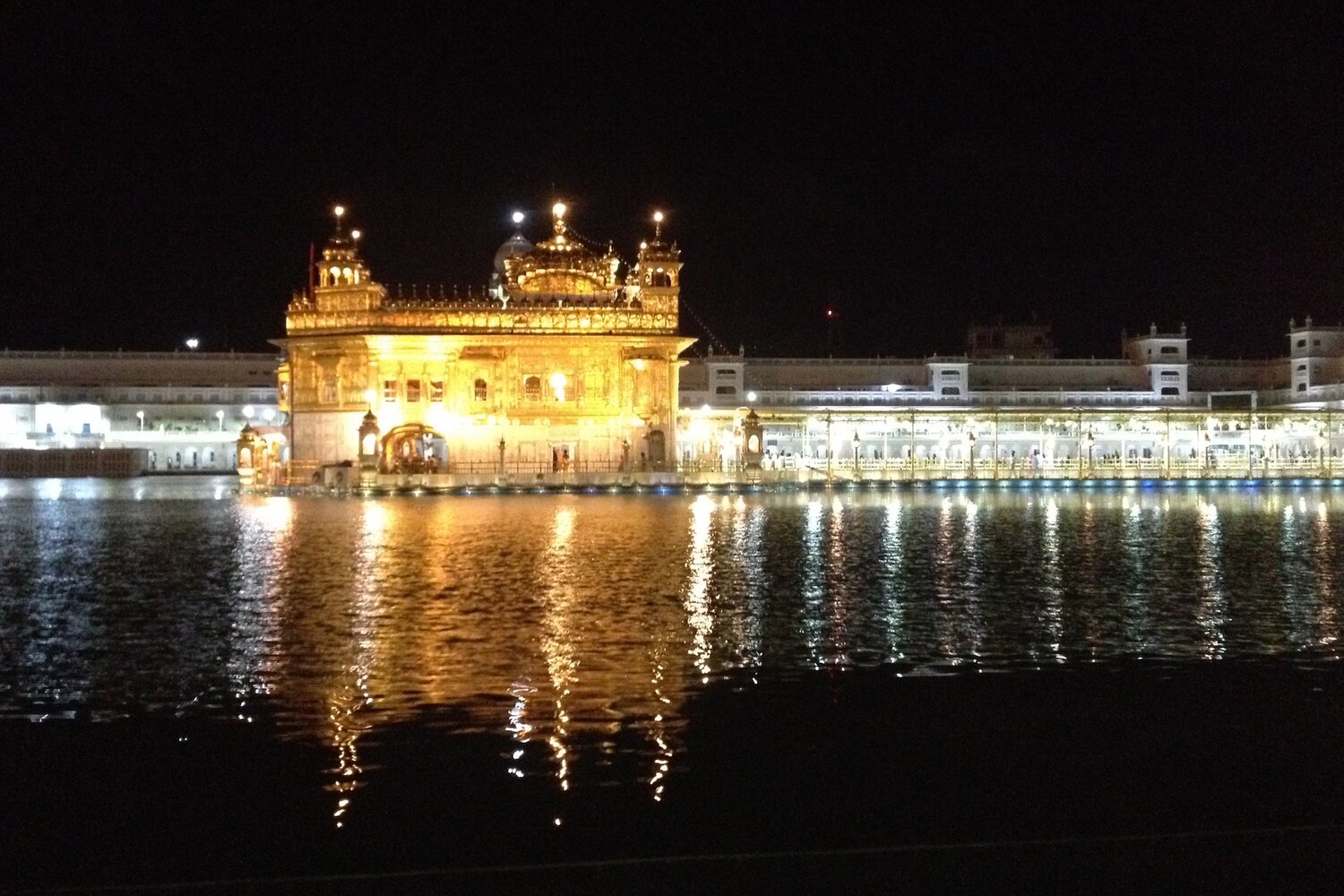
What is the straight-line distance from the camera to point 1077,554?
95.2 feet

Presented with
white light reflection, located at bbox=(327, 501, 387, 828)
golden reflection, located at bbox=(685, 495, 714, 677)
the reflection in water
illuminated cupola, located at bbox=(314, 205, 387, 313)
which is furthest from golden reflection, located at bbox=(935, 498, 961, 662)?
illuminated cupola, located at bbox=(314, 205, 387, 313)

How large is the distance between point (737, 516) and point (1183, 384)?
59518 mm

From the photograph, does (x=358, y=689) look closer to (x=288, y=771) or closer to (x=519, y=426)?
(x=288, y=771)

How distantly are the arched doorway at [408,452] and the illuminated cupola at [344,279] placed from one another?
Result: 556cm

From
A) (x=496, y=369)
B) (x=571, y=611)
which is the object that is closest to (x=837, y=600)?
(x=571, y=611)

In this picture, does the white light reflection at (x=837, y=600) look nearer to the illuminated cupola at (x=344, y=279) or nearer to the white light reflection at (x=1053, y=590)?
the white light reflection at (x=1053, y=590)

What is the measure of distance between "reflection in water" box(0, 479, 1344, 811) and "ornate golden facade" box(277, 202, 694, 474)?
2064cm

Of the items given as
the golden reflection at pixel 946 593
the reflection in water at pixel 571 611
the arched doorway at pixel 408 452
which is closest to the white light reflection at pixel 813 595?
the reflection in water at pixel 571 611

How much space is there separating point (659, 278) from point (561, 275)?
4014 mm

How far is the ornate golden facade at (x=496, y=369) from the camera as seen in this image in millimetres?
59281

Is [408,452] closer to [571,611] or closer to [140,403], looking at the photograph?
[140,403]

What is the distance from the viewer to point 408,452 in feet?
190

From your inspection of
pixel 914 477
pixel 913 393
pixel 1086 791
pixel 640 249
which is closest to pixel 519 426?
pixel 640 249

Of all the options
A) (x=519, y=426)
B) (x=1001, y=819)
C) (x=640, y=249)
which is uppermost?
(x=640, y=249)
